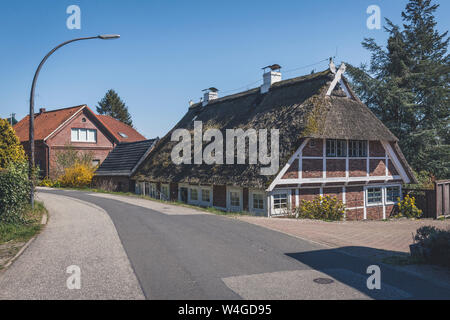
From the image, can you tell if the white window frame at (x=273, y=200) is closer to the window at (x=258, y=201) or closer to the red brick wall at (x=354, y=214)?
the window at (x=258, y=201)

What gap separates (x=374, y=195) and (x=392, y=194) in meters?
1.61

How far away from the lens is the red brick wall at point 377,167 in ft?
66.4

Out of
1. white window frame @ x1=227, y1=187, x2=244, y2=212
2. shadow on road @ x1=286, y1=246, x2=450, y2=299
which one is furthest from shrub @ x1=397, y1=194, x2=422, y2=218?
shadow on road @ x1=286, y1=246, x2=450, y2=299

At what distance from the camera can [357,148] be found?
19.8 m

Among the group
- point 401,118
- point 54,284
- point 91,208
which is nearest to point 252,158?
point 91,208

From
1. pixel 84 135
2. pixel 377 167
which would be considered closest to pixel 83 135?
pixel 84 135

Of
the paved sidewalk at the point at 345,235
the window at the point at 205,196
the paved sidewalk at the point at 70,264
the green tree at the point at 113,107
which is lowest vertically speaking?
the paved sidewalk at the point at 345,235

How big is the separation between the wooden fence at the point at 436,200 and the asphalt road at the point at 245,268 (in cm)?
1296

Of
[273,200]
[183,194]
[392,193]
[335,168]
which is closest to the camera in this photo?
[273,200]

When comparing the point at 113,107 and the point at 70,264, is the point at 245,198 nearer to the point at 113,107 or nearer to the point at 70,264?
the point at 70,264

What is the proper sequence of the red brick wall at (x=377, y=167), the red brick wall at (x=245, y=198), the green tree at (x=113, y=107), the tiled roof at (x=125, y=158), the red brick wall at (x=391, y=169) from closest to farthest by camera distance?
the red brick wall at (x=245, y=198), the red brick wall at (x=377, y=167), the red brick wall at (x=391, y=169), the tiled roof at (x=125, y=158), the green tree at (x=113, y=107)

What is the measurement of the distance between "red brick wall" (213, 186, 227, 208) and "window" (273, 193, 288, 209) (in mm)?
3325

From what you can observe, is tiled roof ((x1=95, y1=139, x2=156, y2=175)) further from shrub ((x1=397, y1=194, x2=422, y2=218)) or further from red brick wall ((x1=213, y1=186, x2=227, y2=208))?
shrub ((x1=397, y1=194, x2=422, y2=218))

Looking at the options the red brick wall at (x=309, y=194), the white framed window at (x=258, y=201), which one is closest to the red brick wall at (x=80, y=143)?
the white framed window at (x=258, y=201)
